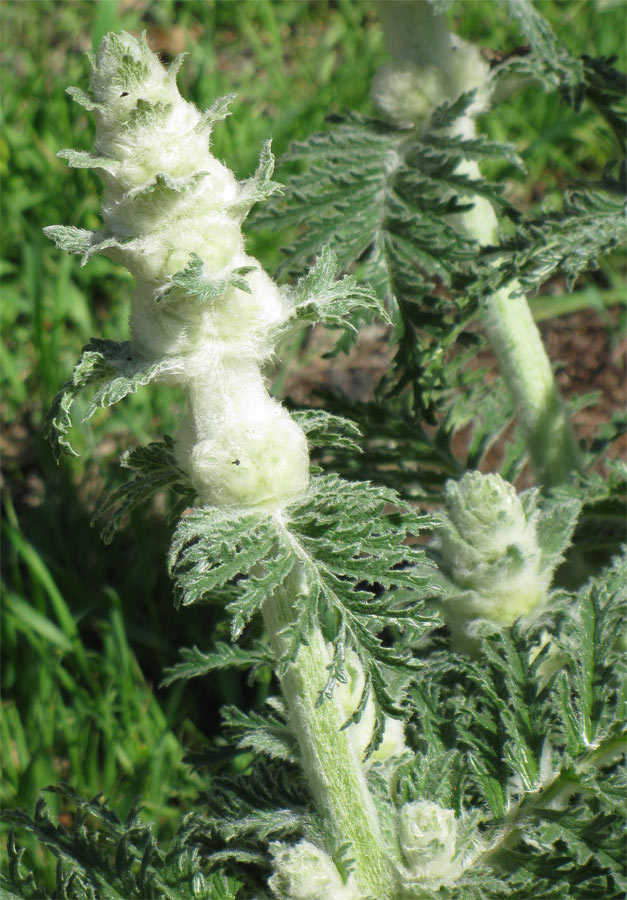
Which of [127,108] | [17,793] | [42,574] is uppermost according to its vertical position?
[127,108]

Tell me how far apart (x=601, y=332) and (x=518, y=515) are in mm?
2499

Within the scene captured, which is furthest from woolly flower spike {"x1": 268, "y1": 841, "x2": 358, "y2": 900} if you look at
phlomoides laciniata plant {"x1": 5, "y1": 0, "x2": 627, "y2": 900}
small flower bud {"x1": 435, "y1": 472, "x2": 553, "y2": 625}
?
small flower bud {"x1": 435, "y1": 472, "x2": 553, "y2": 625}

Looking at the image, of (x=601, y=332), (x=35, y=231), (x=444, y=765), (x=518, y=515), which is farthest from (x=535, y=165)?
(x=444, y=765)

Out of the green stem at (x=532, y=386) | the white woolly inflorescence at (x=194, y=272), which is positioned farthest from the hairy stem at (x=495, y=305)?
the white woolly inflorescence at (x=194, y=272)

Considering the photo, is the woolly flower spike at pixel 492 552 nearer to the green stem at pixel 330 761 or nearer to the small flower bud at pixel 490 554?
the small flower bud at pixel 490 554

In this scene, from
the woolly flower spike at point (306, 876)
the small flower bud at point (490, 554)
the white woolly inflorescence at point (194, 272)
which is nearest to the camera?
the white woolly inflorescence at point (194, 272)

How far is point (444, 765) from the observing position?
1455 millimetres

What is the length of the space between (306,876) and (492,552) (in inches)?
21.8

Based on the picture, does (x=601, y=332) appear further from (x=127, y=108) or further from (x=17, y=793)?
(x=127, y=108)

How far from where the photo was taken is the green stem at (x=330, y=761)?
4.39ft

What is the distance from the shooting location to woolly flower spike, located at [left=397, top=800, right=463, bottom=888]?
1335 mm

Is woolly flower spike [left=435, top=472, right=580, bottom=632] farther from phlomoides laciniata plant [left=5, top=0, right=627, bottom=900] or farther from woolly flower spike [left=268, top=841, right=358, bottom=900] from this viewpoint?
woolly flower spike [left=268, top=841, right=358, bottom=900]

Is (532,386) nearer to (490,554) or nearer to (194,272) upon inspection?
(490,554)

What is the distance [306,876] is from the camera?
4.35 ft
